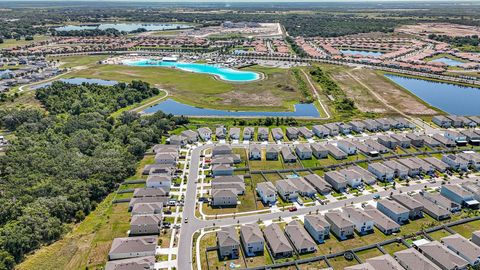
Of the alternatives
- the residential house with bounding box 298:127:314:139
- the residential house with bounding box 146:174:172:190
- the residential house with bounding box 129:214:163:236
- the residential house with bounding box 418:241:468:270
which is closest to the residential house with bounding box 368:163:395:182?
the residential house with bounding box 418:241:468:270

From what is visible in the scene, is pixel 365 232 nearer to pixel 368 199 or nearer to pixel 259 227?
pixel 368 199

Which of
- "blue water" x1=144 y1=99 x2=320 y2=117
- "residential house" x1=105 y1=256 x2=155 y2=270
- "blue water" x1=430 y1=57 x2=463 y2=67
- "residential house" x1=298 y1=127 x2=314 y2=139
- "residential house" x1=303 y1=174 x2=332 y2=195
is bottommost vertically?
"residential house" x1=105 y1=256 x2=155 y2=270

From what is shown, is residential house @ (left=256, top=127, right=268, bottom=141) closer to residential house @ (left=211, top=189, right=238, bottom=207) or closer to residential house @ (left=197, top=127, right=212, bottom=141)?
residential house @ (left=197, top=127, right=212, bottom=141)

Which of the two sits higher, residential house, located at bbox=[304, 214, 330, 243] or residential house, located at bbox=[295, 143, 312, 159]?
residential house, located at bbox=[295, 143, 312, 159]

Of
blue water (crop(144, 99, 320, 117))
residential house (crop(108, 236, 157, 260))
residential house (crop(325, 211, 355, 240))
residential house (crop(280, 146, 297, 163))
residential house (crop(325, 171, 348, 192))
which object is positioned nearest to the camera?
residential house (crop(108, 236, 157, 260))

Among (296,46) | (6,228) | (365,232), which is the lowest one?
(365,232)

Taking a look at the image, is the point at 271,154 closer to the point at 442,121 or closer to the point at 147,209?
the point at 147,209

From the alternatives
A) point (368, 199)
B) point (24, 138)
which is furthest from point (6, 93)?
point (368, 199)

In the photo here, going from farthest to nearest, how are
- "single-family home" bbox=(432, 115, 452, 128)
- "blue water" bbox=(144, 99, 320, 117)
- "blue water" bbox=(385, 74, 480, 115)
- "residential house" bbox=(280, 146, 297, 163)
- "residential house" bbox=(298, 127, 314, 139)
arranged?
"blue water" bbox=(385, 74, 480, 115) < "blue water" bbox=(144, 99, 320, 117) < "single-family home" bbox=(432, 115, 452, 128) < "residential house" bbox=(298, 127, 314, 139) < "residential house" bbox=(280, 146, 297, 163)

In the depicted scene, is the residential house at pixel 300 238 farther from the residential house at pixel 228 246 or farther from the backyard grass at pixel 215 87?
the backyard grass at pixel 215 87
